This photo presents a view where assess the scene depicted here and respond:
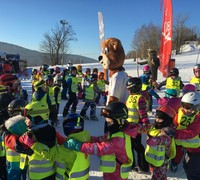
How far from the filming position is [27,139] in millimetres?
2594

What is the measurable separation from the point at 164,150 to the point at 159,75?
14.9 metres

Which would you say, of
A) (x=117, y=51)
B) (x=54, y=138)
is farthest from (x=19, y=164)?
(x=117, y=51)

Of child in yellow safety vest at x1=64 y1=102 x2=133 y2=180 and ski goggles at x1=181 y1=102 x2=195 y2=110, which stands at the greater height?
ski goggles at x1=181 y1=102 x2=195 y2=110

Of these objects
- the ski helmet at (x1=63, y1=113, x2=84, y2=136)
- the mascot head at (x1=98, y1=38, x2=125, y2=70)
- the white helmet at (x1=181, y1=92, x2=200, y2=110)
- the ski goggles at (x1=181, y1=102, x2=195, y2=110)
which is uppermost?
the mascot head at (x1=98, y1=38, x2=125, y2=70)

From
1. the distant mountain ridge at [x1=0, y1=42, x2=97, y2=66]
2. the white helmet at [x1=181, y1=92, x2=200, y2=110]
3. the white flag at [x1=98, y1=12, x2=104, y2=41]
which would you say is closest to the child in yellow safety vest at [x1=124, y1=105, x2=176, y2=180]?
the white helmet at [x1=181, y1=92, x2=200, y2=110]

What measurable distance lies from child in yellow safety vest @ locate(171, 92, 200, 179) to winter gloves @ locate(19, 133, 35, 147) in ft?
6.05

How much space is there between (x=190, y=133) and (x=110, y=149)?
1.19 m

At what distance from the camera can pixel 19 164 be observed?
9.76 feet

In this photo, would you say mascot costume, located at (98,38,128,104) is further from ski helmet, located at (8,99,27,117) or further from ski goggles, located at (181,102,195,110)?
ski helmet, located at (8,99,27,117)

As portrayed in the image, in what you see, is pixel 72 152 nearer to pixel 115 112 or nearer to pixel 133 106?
pixel 115 112

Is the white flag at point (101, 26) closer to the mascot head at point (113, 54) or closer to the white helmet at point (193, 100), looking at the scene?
the mascot head at point (113, 54)

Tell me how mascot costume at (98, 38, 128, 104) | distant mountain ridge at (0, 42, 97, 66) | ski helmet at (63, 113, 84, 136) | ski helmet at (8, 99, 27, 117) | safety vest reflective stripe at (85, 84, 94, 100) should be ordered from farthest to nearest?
distant mountain ridge at (0, 42, 97, 66)
safety vest reflective stripe at (85, 84, 94, 100)
mascot costume at (98, 38, 128, 104)
ski helmet at (8, 99, 27, 117)
ski helmet at (63, 113, 84, 136)

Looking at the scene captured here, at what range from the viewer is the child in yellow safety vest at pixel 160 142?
3002 millimetres

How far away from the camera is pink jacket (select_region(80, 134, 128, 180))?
241cm
